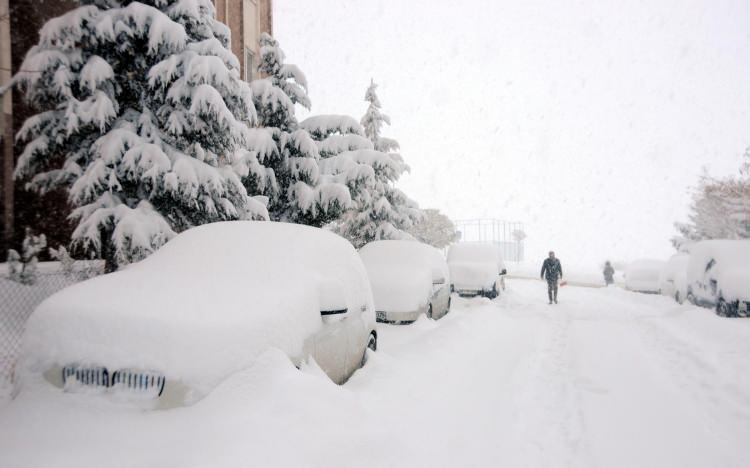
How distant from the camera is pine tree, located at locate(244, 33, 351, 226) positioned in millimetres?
11906

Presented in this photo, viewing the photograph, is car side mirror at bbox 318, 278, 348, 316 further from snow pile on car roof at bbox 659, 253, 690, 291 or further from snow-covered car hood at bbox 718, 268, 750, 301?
snow pile on car roof at bbox 659, 253, 690, 291

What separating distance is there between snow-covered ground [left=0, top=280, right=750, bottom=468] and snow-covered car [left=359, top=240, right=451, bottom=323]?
49 centimetres

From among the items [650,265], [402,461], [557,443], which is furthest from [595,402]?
[650,265]

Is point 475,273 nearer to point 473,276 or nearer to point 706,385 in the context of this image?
point 473,276

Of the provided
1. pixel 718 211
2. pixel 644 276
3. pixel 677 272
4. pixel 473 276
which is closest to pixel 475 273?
pixel 473 276

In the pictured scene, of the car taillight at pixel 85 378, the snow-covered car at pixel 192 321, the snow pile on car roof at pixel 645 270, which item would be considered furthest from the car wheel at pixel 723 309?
the car taillight at pixel 85 378

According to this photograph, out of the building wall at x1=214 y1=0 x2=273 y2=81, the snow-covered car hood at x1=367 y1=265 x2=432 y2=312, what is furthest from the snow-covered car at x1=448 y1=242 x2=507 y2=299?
the building wall at x1=214 y1=0 x2=273 y2=81

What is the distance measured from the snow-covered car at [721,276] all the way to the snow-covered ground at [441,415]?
2.85 m

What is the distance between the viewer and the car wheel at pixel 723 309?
10718mm

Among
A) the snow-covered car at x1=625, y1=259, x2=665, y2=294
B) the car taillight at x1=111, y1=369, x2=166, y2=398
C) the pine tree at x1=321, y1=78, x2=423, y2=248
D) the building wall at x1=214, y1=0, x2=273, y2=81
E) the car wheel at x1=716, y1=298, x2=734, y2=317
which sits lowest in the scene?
the snow-covered car at x1=625, y1=259, x2=665, y2=294

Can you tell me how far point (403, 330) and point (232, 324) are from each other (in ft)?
17.2

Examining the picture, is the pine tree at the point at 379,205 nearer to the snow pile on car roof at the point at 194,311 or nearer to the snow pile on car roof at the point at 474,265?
the snow pile on car roof at the point at 474,265

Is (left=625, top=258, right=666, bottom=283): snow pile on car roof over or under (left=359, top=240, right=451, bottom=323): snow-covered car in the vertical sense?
under

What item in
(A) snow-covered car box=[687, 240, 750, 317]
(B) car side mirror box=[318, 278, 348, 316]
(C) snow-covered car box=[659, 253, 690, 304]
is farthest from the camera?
(C) snow-covered car box=[659, 253, 690, 304]
